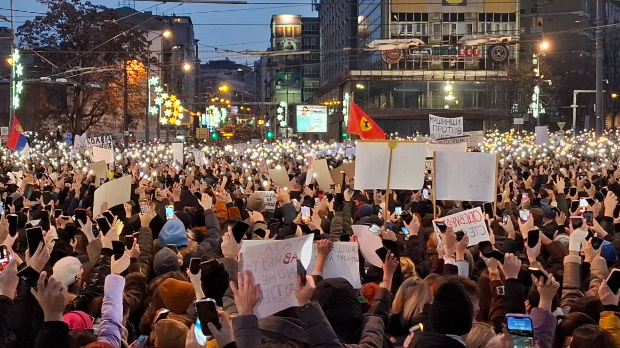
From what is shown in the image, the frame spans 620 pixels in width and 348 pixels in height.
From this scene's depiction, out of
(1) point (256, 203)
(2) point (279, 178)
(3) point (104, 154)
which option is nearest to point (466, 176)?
(1) point (256, 203)

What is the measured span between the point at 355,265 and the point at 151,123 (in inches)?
3401

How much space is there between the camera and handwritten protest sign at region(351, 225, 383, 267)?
8664mm

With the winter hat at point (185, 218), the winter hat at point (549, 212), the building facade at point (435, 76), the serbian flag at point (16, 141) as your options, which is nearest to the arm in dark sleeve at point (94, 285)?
the winter hat at point (185, 218)

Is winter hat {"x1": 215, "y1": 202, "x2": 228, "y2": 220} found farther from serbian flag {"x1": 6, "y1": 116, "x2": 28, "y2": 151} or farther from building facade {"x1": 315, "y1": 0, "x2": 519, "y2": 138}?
building facade {"x1": 315, "y1": 0, "x2": 519, "y2": 138}

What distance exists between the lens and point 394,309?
6.76 m

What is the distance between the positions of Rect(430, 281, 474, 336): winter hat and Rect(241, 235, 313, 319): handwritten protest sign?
803mm

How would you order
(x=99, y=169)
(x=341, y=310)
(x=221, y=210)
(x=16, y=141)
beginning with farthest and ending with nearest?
1. (x=16, y=141)
2. (x=99, y=169)
3. (x=221, y=210)
4. (x=341, y=310)

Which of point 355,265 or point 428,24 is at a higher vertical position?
point 428,24

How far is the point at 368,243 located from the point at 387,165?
15.1 ft

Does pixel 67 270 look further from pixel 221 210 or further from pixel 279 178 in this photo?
pixel 279 178

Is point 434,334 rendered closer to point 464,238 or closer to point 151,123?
point 464,238

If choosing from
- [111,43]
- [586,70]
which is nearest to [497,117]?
[586,70]

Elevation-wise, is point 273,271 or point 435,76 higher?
point 435,76

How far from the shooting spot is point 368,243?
884 centimetres
